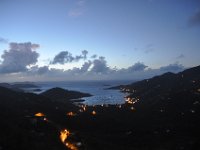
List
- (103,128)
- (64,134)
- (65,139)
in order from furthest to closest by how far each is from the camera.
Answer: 1. (103,128)
2. (64,134)
3. (65,139)

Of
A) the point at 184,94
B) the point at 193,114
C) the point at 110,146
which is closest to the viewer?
the point at 110,146

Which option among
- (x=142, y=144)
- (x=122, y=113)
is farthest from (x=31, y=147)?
(x=122, y=113)

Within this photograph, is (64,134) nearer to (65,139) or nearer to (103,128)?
(65,139)

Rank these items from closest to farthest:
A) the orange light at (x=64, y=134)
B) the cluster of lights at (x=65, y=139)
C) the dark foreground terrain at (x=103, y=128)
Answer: the cluster of lights at (x=65, y=139) < the dark foreground terrain at (x=103, y=128) < the orange light at (x=64, y=134)

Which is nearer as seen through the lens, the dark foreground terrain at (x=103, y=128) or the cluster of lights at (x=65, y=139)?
the cluster of lights at (x=65, y=139)

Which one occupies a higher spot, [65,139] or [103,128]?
[65,139]

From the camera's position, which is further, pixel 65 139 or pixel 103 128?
pixel 103 128

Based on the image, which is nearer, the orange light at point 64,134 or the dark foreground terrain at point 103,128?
the dark foreground terrain at point 103,128

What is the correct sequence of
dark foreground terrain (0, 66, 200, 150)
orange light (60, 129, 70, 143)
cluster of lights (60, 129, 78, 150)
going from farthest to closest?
orange light (60, 129, 70, 143) < dark foreground terrain (0, 66, 200, 150) < cluster of lights (60, 129, 78, 150)

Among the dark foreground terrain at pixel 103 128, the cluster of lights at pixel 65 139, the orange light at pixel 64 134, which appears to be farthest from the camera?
Result: the orange light at pixel 64 134

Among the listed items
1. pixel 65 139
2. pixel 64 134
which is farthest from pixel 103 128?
pixel 65 139

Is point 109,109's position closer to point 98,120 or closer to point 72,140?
point 98,120
